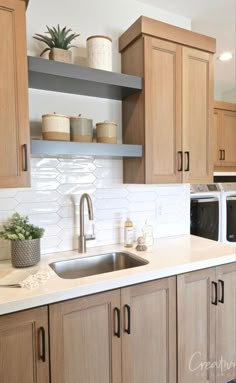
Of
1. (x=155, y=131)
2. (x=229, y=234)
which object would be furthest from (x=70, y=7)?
(x=229, y=234)

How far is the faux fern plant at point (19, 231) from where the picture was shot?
1.40 meters

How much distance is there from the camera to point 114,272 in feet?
4.42

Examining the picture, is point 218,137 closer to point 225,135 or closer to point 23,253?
point 225,135

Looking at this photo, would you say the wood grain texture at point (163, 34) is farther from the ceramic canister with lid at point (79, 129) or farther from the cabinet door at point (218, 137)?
the cabinet door at point (218, 137)

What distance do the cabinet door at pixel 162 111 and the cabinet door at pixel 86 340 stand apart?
842mm

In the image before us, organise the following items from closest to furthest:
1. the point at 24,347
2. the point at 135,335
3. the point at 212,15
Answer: the point at 24,347, the point at 135,335, the point at 212,15

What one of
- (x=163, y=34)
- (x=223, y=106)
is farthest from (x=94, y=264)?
(x=223, y=106)

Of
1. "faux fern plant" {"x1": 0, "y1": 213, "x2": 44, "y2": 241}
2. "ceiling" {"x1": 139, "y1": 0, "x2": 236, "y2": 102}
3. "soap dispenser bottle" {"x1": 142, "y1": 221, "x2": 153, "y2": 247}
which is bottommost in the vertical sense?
"soap dispenser bottle" {"x1": 142, "y1": 221, "x2": 153, "y2": 247}

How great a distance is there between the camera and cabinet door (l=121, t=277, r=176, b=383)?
1.31 m

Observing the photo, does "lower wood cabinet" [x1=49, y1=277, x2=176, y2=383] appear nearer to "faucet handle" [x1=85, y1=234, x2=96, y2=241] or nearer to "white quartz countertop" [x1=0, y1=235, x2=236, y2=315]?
"white quartz countertop" [x1=0, y1=235, x2=236, y2=315]

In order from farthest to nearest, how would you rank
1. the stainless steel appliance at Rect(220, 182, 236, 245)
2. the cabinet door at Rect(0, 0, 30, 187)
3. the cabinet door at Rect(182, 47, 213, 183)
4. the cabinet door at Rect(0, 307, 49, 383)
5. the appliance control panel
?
the stainless steel appliance at Rect(220, 182, 236, 245) < the appliance control panel < the cabinet door at Rect(182, 47, 213, 183) < the cabinet door at Rect(0, 0, 30, 187) < the cabinet door at Rect(0, 307, 49, 383)

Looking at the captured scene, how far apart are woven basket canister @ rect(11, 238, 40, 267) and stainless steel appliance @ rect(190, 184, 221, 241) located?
5.44 ft

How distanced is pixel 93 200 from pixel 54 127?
58cm

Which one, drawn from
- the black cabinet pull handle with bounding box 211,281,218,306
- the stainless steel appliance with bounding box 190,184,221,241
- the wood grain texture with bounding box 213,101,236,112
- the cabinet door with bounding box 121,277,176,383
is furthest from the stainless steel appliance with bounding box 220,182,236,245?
the cabinet door with bounding box 121,277,176,383
